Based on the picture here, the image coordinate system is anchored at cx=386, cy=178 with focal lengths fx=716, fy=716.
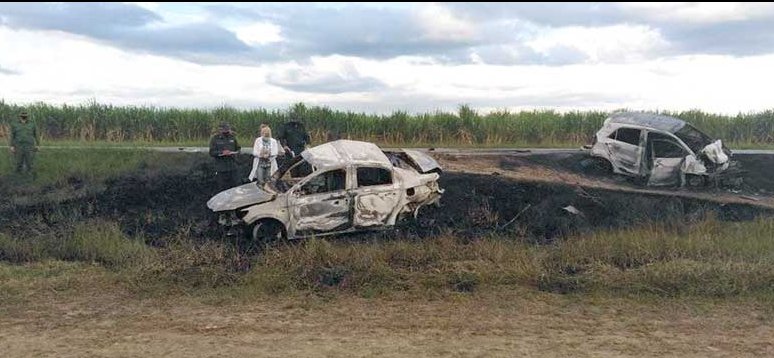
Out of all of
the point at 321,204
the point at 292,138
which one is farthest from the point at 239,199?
the point at 292,138

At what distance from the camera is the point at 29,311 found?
29.9 feet

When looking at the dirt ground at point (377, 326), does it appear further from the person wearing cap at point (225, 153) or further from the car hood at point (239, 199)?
the person wearing cap at point (225, 153)

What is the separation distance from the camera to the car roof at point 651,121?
16766mm

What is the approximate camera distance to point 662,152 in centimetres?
1667

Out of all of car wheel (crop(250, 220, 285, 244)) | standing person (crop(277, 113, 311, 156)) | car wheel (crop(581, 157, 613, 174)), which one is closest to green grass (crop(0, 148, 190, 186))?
standing person (crop(277, 113, 311, 156))

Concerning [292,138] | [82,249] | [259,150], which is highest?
[292,138]

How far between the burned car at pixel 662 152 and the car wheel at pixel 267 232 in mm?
9086

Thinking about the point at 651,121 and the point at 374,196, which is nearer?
the point at 374,196

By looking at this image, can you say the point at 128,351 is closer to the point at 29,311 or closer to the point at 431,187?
the point at 29,311

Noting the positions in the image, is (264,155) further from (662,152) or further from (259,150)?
(662,152)

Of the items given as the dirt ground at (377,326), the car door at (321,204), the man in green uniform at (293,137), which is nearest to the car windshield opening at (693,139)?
the dirt ground at (377,326)

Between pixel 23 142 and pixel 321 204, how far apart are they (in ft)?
30.0

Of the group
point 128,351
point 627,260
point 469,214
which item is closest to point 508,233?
point 469,214

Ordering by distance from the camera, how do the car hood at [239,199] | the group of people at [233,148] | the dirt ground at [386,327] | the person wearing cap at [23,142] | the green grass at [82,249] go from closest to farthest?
1. the dirt ground at [386,327]
2. the green grass at [82,249]
3. the car hood at [239,199]
4. the group of people at [233,148]
5. the person wearing cap at [23,142]
